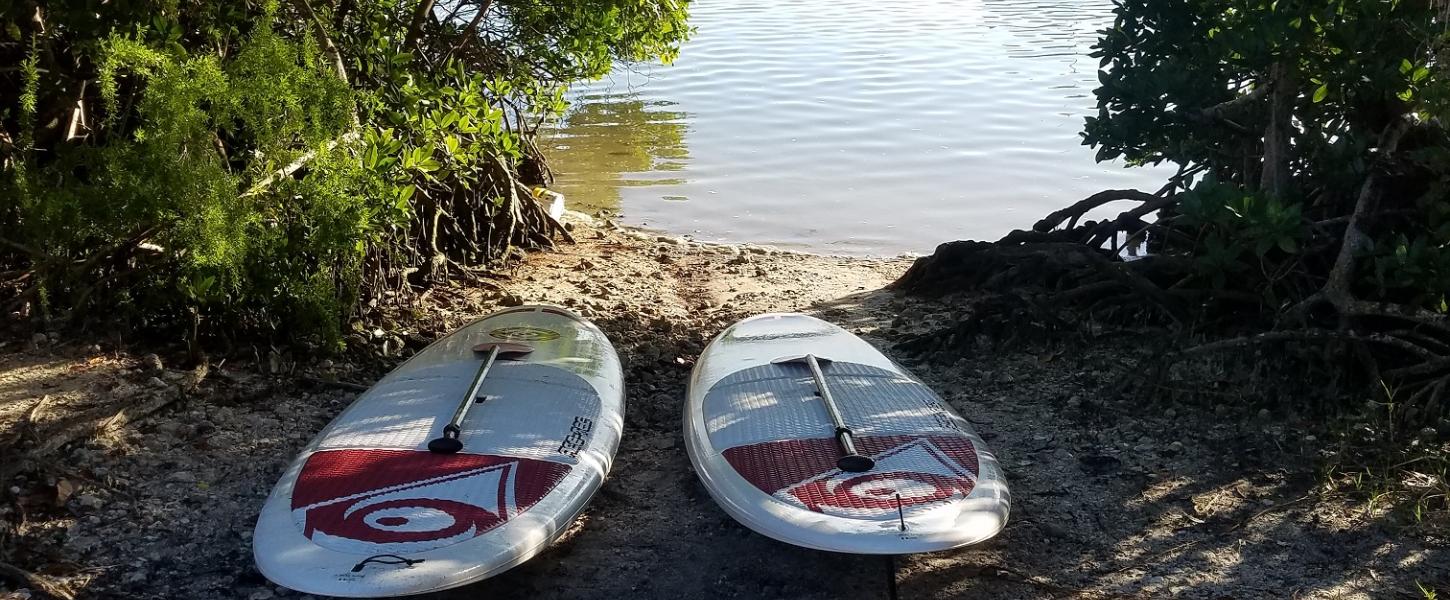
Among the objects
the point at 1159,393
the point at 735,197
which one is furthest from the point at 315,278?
the point at 735,197

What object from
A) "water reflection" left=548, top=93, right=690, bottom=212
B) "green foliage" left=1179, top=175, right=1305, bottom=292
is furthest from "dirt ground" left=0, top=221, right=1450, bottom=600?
"water reflection" left=548, top=93, right=690, bottom=212

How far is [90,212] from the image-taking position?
13.8 ft

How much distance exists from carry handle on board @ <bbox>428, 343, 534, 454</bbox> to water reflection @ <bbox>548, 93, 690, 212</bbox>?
178 inches

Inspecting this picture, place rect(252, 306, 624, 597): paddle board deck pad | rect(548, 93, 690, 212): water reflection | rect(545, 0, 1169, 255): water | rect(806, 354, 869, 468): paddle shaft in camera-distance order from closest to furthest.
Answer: rect(252, 306, 624, 597): paddle board deck pad, rect(806, 354, 869, 468): paddle shaft, rect(545, 0, 1169, 255): water, rect(548, 93, 690, 212): water reflection

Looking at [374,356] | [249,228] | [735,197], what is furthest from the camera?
[735,197]

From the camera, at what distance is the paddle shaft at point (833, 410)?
367cm

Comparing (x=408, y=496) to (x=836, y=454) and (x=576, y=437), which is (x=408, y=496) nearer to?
(x=576, y=437)

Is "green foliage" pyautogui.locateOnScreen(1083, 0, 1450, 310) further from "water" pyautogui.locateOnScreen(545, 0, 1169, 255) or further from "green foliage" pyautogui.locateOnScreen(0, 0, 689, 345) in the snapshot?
"water" pyautogui.locateOnScreen(545, 0, 1169, 255)

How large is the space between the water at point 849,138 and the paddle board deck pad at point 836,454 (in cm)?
385

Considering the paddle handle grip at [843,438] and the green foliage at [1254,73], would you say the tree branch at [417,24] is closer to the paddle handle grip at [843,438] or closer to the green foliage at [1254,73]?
the paddle handle grip at [843,438]

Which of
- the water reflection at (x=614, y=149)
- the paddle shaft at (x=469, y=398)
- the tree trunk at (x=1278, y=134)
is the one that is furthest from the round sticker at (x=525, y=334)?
the water reflection at (x=614, y=149)

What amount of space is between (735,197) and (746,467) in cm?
601

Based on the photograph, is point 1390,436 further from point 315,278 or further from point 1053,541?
point 315,278

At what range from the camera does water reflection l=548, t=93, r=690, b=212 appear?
32.6 feet
